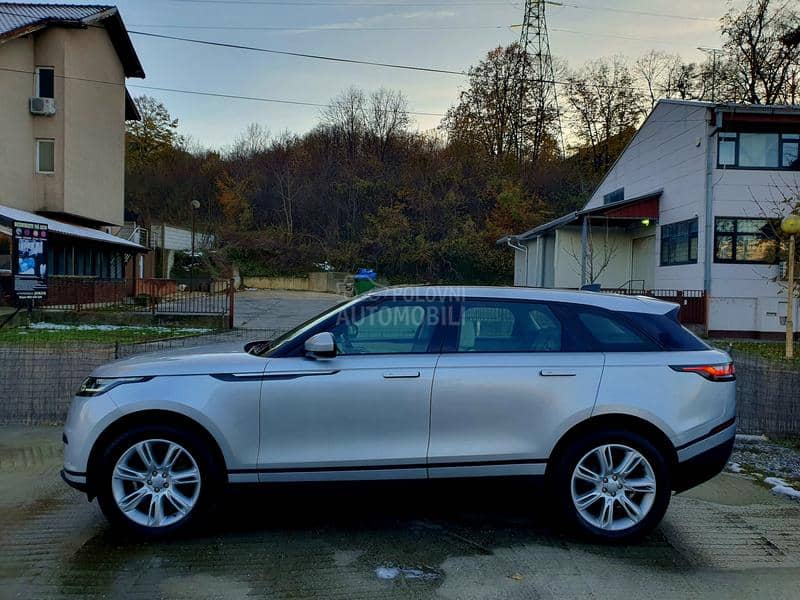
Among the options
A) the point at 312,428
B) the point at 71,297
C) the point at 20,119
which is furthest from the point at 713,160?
the point at 20,119

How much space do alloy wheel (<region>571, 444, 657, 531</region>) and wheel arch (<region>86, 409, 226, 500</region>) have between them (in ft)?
7.67

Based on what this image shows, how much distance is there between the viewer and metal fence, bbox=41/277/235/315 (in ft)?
56.5

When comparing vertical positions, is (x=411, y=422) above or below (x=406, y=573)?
above

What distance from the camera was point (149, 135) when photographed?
2040 inches

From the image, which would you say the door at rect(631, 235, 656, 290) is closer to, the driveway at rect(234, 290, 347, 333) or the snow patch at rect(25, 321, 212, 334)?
the driveway at rect(234, 290, 347, 333)

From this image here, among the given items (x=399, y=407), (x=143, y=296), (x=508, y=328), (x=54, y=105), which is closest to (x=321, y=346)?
(x=399, y=407)

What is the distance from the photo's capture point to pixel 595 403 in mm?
3969

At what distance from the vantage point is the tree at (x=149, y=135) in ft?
167

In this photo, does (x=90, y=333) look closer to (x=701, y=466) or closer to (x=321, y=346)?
(x=321, y=346)

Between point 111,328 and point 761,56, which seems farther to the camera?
point 761,56

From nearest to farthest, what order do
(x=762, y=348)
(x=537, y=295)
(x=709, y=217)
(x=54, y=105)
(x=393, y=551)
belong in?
(x=393, y=551) → (x=537, y=295) → (x=762, y=348) → (x=709, y=217) → (x=54, y=105)

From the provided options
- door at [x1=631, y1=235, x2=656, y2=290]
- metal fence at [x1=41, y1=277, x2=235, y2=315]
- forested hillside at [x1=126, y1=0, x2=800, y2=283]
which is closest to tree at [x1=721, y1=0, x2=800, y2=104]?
forested hillside at [x1=126, y1=0, x2=800, y2=283]

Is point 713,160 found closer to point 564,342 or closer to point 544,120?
point 564,342

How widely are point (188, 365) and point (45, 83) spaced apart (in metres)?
24.4
